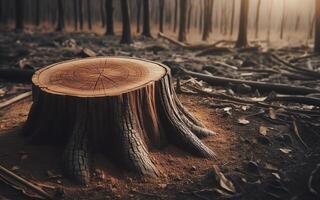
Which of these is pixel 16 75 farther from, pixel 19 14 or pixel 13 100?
pixel 19 14

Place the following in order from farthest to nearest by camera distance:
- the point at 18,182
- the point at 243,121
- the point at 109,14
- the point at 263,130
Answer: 1. the point at 109,14
2. the point at 243,121
3. the point at 263,130
4. the point at 18,182

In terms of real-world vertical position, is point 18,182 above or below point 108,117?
below

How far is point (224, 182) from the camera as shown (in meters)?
4.43

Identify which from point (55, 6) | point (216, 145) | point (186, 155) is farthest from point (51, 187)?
point (55, 6)

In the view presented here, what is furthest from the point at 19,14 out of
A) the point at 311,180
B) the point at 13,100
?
the point at 311,180

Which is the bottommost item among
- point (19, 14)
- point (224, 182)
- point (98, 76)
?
point (224, 182)

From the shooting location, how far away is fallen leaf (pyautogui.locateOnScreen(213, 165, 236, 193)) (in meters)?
4.32

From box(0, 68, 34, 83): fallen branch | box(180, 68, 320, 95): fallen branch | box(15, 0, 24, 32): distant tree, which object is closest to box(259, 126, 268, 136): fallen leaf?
box(180, 68, 320, 95): fallen branch

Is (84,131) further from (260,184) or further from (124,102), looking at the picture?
(260,184)

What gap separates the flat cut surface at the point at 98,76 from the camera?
15.1 feet

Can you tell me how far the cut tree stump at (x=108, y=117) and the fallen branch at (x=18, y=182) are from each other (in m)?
0.42

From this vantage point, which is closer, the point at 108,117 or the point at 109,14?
the point at 108,117

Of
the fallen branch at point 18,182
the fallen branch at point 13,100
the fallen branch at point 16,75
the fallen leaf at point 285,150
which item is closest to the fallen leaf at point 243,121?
the fallen leaf at point 285,150

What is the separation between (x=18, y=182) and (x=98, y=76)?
174cm
